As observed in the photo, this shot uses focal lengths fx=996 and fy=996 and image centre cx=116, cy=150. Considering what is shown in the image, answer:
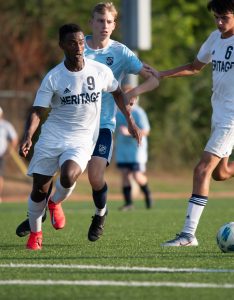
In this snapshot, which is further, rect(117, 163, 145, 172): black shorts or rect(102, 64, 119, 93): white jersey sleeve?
rect(117, 163, 145, 172): black shorts

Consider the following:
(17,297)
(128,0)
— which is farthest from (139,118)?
(17,297)

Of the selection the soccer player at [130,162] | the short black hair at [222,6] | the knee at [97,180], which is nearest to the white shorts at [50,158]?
the knee at [97,180]

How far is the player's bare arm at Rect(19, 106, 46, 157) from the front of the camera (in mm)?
8852

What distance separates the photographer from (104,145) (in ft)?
33.8

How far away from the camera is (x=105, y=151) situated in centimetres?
1029

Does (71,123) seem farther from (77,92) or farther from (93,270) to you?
(93,270)

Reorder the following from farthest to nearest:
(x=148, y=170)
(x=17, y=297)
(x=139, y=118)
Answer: (x=148, y=170)
(x=139, y=118)
(x=17, y=297)

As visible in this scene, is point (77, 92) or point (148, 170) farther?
point (148, 170)

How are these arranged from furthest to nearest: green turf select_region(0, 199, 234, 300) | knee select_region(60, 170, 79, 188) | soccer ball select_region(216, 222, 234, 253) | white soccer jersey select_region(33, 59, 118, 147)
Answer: white soccer jersey select_region(33, 59, 118, 147)
knee select_region(60, 170, 79, 188)
soccer ball select_region(216, 222, 234, 253)
green turf select_region(0, 199, 234, 300)

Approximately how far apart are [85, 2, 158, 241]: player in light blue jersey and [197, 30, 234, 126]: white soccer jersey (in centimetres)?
92

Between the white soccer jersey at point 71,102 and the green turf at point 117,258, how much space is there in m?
1.08

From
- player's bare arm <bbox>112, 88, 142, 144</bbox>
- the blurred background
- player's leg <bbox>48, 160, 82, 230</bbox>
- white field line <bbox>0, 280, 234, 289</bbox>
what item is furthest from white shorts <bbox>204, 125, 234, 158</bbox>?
the blurred background

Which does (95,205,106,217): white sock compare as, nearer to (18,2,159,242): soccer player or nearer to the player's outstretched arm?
(18,2,159,242): soccer player

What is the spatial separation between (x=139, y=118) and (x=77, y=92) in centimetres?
921
